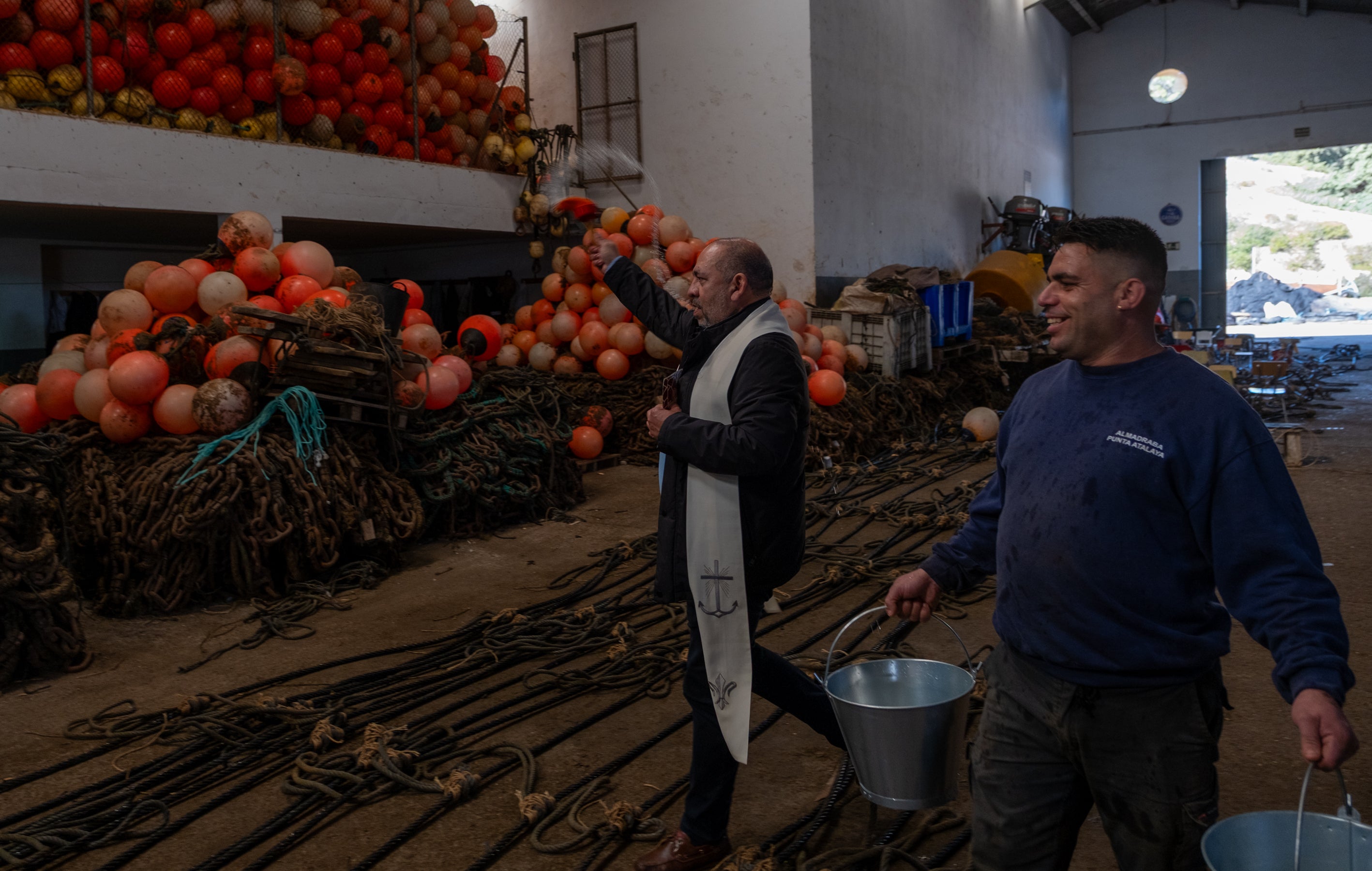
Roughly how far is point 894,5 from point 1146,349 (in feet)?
41.5

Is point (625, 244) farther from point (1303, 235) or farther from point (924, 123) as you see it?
point (1303, 235)

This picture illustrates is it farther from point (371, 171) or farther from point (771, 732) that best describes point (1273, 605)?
point (371, 171)

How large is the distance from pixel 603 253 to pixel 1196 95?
2108 centimetres

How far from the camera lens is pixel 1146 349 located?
189 cm

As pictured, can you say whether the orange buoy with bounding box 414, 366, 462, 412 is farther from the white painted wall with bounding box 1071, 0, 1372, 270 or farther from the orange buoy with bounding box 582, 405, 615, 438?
the white painted wall with bounding box 1071, 0, 1372, 270

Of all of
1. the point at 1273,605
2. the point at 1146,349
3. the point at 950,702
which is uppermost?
the point at 1146,349

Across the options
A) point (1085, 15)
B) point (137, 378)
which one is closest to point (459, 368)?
point (137, 378)

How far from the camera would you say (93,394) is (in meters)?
5.53

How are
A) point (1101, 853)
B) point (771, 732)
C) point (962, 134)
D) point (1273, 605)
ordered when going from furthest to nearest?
1. point (962, 134)
2. point (771, 732)
3. point (1101, 853)
4. point (1273, 605)

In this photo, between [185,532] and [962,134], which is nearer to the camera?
A: [185,532]

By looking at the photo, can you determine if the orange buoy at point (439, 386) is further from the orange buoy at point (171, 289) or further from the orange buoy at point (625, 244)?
the orange buoy at point (625, 244)

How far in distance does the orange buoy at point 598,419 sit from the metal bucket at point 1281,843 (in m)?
7.30

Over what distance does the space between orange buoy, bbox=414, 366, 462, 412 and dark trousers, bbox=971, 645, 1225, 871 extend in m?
5.11

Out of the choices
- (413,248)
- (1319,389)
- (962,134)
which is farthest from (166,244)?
(1319,389)
